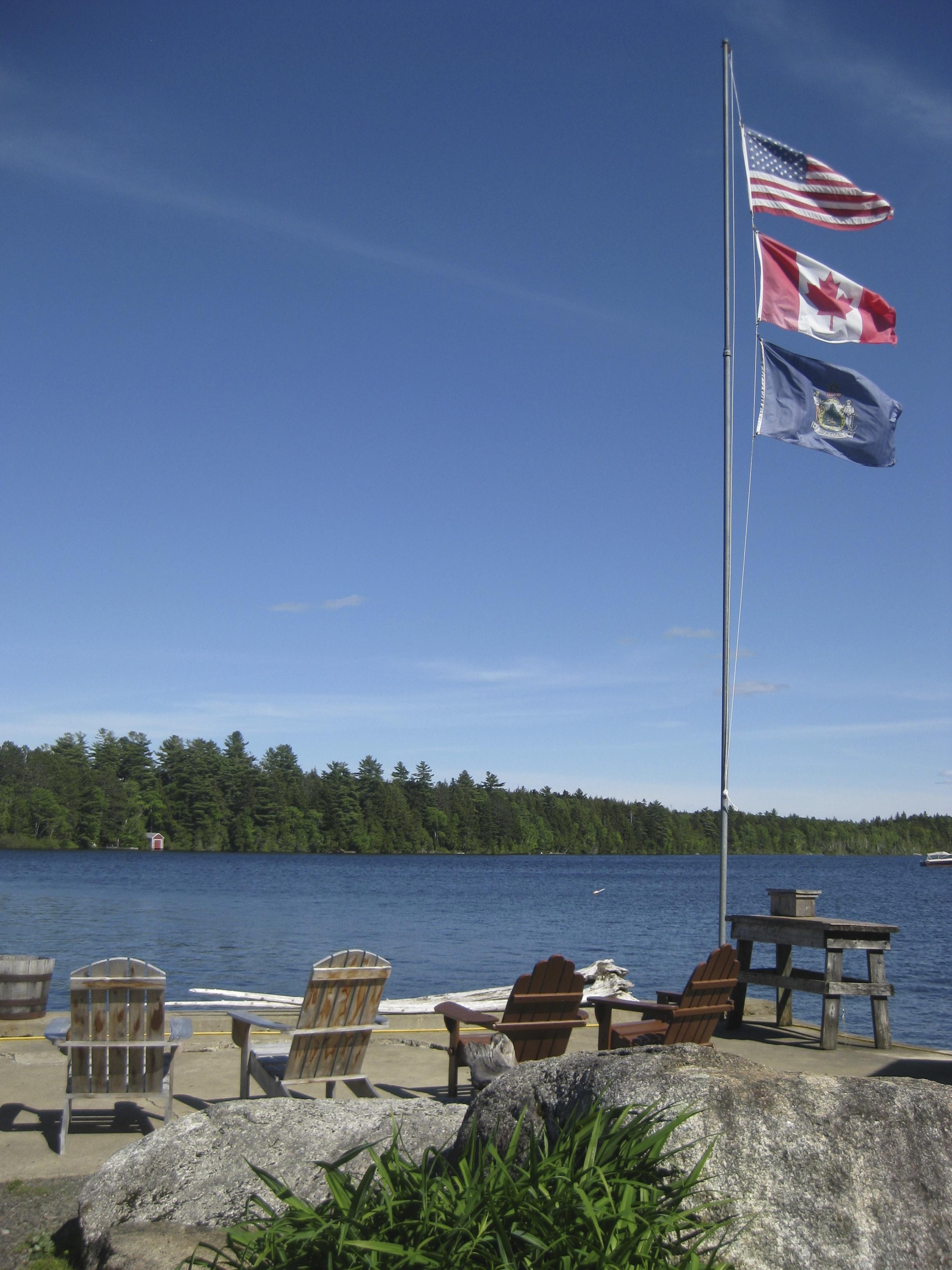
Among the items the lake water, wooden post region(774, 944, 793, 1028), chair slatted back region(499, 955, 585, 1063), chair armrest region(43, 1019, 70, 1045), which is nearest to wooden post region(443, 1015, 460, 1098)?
chair slatted back region(499, 955, 585, 1063)

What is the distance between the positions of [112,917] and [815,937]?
39.5 m

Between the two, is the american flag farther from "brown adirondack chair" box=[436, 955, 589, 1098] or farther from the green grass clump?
the green grass clump

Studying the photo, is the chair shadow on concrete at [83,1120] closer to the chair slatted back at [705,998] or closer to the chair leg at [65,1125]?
the chair leg at [65,1125]

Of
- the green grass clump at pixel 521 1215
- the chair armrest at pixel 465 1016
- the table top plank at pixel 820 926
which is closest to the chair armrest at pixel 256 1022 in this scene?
the chair armrest at pixel 465 1016

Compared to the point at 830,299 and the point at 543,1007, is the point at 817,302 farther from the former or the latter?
the point at 543,1007

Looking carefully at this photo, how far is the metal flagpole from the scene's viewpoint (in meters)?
11.0

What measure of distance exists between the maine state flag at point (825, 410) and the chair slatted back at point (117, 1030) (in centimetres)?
842

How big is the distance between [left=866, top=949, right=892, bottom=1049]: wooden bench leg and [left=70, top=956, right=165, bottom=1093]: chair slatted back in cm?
651

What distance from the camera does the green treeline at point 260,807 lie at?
118 metres

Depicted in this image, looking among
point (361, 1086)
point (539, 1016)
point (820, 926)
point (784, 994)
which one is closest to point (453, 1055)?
point (539, 1016)

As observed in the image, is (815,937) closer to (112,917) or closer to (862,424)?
(862,424)

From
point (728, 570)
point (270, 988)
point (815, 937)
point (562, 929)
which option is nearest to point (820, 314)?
point (728, 570)

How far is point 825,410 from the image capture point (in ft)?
40.2

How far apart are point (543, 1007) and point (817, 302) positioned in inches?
340
